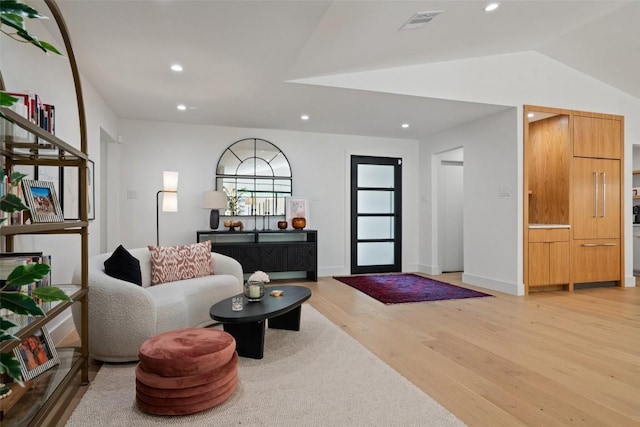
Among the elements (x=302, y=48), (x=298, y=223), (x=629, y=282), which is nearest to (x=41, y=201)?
(x=302, y=48)

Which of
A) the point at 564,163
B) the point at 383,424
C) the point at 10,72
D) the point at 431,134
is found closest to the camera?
the point at 383,424

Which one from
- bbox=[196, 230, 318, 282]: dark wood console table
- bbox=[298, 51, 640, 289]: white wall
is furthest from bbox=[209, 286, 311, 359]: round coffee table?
bbox=[196, 230, 318, 282]: dark wood console table

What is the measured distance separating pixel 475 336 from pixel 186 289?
2.42 metres

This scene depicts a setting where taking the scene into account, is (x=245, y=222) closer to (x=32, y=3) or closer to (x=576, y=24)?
(x=32, y=3)

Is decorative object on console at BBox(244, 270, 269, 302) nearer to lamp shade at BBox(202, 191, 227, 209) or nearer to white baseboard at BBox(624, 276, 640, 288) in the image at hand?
lamp shade at BBox(202, 191, 227, 209)

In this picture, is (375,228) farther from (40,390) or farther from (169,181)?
(40,390)

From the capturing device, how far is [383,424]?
71.3 inches

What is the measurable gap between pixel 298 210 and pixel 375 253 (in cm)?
162

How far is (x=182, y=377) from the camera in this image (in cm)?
190

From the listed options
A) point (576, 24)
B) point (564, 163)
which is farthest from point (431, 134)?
point (576, 24)

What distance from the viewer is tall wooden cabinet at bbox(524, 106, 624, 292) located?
5.02m

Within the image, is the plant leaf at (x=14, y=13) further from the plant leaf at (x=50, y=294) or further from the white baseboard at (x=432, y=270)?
the white baseboard at (x=432, y=270)

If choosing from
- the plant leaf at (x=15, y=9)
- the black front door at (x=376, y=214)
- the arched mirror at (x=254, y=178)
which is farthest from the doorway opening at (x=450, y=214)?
the plant leaf at (x=15, y=9)

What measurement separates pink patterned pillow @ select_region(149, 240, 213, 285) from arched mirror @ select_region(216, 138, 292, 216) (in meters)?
2.03
